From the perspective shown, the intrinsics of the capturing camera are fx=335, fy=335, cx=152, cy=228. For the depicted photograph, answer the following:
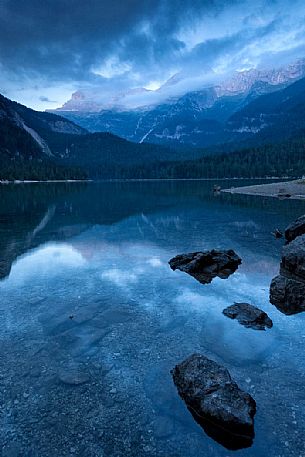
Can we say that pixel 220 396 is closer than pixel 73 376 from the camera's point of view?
Yes

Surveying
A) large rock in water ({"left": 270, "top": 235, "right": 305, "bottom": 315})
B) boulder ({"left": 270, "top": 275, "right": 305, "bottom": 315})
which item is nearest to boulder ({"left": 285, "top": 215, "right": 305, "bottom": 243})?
large rock in water ({"left": 270, "top": 235, "right": 305, "bottom": 315})

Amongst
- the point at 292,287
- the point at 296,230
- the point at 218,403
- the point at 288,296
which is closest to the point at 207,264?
the point at 292,287

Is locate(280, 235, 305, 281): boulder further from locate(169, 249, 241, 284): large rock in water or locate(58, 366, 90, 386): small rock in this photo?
locate(58, 366, 90, 386): small rock

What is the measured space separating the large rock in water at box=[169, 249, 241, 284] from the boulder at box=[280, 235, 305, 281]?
4.25 meters

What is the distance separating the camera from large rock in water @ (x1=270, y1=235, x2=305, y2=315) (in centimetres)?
2052

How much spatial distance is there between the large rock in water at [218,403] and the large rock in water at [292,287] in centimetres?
958

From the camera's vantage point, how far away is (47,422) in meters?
11.0

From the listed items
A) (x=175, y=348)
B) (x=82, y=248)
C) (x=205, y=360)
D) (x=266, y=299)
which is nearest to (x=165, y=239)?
(x=82, y=248)

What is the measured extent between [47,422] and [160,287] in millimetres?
13798

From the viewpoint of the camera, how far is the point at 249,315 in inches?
738

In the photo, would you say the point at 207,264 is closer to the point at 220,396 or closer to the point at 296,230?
the point at 296,230

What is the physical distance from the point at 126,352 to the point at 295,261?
15.0m

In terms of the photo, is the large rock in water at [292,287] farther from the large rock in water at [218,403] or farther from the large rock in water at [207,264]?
the large rock in water at [218,403]

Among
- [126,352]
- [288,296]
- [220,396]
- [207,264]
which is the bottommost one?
[207,264]
